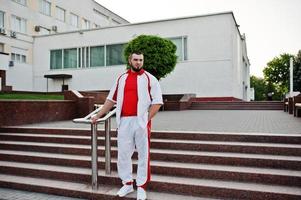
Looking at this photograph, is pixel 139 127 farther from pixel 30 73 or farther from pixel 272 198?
pixel 30 73

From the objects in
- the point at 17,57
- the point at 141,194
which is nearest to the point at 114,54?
the point at 17,57

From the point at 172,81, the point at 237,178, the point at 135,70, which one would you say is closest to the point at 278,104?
the point at 172,81

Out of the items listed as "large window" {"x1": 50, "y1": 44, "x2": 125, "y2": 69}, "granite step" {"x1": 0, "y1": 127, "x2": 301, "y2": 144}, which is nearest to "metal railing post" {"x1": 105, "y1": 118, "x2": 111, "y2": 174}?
"granite step" {"x1": 0, "y1": 127, "x2": 301, "y2": 144}

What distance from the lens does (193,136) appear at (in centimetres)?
596

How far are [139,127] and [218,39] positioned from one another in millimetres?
17960

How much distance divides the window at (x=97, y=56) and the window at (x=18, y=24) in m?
8.50

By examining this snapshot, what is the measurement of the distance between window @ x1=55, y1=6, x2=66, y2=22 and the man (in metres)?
31.8

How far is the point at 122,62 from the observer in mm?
23531

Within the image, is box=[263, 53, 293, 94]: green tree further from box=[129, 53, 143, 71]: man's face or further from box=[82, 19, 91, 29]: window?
box=[129, 53, 143, 71]: man's face

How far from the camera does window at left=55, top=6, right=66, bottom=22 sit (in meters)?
32.8

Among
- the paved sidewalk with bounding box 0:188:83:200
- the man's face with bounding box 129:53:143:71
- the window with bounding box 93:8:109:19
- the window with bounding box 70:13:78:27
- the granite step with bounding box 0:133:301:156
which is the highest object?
the window with bounding box 93:8:109:19

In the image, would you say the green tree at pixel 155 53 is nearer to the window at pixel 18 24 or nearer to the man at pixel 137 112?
the man at pixel 137 112

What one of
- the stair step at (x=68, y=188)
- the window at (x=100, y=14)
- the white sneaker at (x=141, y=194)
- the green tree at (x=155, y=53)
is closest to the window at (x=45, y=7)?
the window at (x=100, y=14)

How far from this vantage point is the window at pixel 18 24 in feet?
89.6
